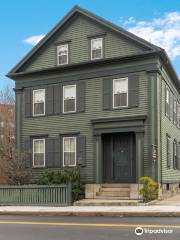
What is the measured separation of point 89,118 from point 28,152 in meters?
4.40

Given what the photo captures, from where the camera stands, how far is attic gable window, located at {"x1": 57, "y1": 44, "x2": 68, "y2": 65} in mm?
28047

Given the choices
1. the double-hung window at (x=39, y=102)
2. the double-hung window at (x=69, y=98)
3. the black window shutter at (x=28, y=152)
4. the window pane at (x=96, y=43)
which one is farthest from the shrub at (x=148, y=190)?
the double-hung window at (x=39, y=102)

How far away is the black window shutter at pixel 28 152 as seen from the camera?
2795 cm

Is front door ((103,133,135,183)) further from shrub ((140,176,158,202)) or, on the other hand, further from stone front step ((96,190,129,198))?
shrub ((140,176,158,202))

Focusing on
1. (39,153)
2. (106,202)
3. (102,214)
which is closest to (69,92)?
(39,153)

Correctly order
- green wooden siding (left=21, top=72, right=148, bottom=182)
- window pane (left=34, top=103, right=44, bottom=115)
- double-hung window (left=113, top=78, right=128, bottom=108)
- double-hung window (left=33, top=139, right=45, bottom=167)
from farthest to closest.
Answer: window pane (left=34, top=103, right=44, bottom=115), double-hung window (left=33, top=139, right=45, bottom=167), double-hung window (left=113, top=78, right=128, bottom=108), green wooden siding (left=21, top=72, right=148, bottom=182)

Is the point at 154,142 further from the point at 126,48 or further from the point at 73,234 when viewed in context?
the point at 73,234

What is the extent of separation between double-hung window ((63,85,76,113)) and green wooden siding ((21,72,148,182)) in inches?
15.6

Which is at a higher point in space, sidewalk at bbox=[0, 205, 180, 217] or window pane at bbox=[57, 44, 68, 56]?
window pane at bbox=[57, 44, 68, 56]

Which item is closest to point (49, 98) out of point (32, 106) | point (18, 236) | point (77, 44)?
point (32, 106)

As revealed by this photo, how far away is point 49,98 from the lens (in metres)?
28.2

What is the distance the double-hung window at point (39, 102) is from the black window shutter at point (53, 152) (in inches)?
74.0

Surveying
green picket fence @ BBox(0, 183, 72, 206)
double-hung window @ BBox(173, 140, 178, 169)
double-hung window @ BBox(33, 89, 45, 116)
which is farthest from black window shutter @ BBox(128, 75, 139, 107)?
double-hung window @ BBox(173, 140, 178, 169)

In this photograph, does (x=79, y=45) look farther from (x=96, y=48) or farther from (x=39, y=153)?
Answer: (x=39, y=153)
